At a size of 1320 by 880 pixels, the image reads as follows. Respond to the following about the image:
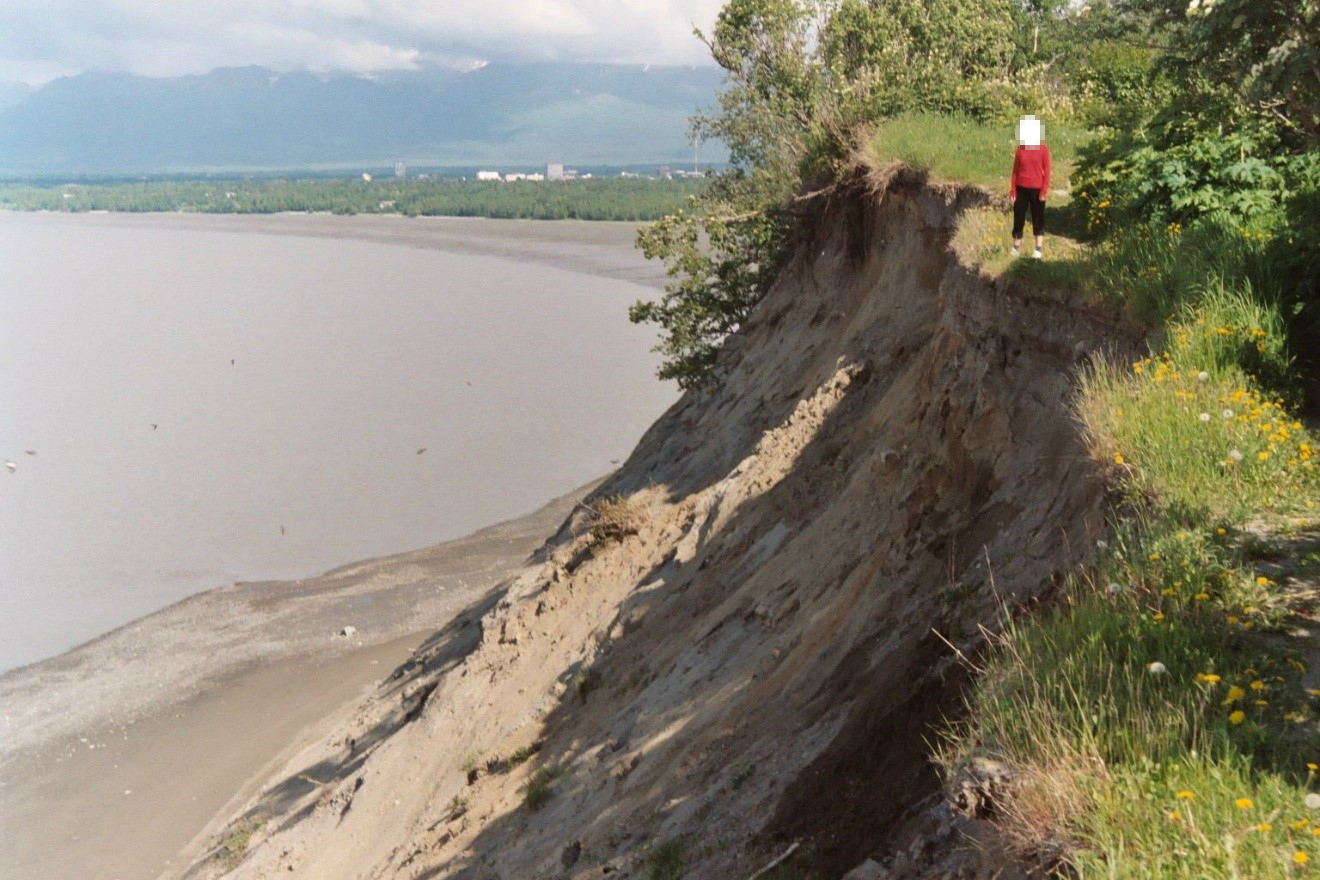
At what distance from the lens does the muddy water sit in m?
37.6

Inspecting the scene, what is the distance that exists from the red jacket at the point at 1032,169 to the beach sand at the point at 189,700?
1601 centimetres

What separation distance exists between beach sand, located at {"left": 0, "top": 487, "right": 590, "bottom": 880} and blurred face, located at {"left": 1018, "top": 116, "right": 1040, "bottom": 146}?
16.2 meters

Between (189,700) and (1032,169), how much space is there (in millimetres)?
22009

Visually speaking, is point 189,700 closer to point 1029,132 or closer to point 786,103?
point 786,103

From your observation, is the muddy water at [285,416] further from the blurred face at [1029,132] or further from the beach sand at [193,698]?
the blurred face at [1029,132]

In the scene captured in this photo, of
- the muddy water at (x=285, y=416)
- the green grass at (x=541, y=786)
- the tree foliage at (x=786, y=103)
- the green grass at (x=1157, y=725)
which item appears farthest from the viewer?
the muddy water at (x=285, y=416)

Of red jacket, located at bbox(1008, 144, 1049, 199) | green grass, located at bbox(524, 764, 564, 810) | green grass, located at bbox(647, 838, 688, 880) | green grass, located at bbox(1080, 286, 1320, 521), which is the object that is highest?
red jacket, located at bbox(1008, 144, 1049, 199)

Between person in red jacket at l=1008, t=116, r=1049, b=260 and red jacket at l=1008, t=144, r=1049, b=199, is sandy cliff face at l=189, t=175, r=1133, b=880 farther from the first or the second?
red jacket at l=1008, t=144, r=1049, b=199

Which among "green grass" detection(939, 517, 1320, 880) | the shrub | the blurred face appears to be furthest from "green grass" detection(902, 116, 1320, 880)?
the shrub

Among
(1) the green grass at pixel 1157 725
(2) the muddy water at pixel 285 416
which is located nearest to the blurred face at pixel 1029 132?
(1) the green grass at pixel 1157 725

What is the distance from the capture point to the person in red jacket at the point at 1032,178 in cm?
1058

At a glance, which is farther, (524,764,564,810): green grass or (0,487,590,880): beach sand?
(0,487,590,880): beach sand

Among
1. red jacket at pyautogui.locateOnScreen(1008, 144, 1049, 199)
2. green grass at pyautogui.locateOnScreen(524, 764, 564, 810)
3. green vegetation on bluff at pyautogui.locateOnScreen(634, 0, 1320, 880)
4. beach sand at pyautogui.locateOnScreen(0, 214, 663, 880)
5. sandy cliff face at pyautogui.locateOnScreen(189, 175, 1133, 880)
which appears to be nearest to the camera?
green vegetation on bluff at pyautogui.locateOnScreen(634, 0, 1320, 880)

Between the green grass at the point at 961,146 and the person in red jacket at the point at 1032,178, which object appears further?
the green grass at the point at 961,146
